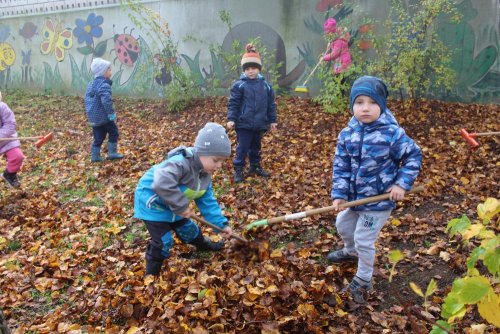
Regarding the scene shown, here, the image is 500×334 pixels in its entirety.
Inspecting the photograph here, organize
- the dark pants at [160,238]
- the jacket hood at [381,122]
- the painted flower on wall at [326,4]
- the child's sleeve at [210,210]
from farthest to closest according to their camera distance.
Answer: the painted flower on wall at [326,4] → the child's sleeve at [210,210] → the dark pants at [160,238] → the jacket hood at [381,122]

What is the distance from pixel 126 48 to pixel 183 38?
8.54ft

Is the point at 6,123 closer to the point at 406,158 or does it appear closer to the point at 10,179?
the point at 10,179

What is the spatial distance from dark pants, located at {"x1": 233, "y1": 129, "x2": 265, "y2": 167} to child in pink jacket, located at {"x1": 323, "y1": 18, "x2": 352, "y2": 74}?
10.5ft

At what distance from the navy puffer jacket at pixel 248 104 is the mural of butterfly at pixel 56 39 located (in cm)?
1103

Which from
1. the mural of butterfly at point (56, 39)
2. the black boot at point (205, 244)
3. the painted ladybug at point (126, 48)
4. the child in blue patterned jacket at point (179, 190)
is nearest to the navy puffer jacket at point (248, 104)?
the black boot at point (205, 244)

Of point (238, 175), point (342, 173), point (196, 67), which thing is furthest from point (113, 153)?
point (342, 173)

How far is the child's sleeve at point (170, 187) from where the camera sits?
3.00 meters

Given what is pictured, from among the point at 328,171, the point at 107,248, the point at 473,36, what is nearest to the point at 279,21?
the point at 473,36

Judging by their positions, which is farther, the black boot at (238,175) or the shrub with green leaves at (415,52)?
the shrub with green leaves at (415,52)

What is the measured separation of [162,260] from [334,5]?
768cm

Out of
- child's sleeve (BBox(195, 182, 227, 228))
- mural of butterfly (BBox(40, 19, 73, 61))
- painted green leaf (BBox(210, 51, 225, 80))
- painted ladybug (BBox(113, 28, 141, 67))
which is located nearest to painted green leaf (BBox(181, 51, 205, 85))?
painted green leaf (BBox(210, 51, 225, 80))

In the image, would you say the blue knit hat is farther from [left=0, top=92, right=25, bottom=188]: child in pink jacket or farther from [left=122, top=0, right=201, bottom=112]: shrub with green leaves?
[left=122, top=0, right=201, bottom=112]: shrub with green leaves

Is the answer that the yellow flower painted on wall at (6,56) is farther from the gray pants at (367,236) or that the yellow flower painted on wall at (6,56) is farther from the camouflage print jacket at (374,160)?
the gray pants at (367,236)

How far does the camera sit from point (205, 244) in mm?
3895
